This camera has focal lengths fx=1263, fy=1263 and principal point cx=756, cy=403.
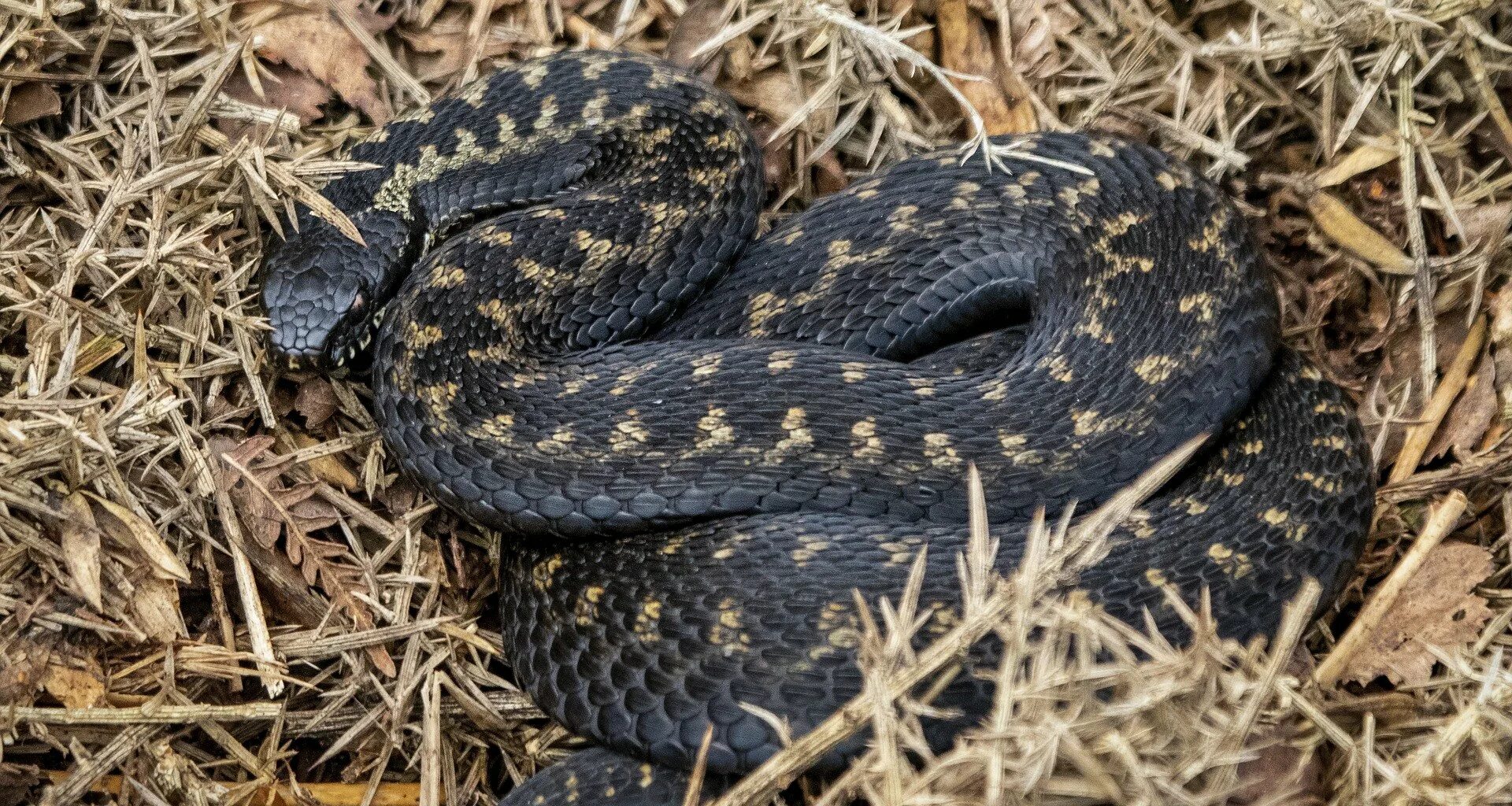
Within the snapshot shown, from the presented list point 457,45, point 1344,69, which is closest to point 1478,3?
point 1344,69

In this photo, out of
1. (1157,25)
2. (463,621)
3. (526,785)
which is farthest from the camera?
(1157,25)

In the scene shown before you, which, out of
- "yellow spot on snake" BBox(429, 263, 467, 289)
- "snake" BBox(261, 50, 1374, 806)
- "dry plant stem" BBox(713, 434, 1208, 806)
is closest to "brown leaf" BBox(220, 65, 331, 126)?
"snake" BBox(261, 50, 1374, 806)

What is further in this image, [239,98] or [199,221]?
[239,98]

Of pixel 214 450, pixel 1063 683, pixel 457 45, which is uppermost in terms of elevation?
pixel 457 45

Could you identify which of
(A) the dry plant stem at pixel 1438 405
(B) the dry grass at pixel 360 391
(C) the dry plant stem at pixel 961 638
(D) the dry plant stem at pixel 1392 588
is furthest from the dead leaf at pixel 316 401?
(A) the dry plant stem at pixel 1438 405

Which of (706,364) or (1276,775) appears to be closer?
(1276,775)

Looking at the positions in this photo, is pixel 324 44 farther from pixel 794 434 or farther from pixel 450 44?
pixel 794 434

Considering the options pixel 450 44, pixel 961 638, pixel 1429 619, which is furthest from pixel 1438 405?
pixel 450 44

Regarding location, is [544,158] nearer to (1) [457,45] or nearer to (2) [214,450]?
(1) [457,45]
